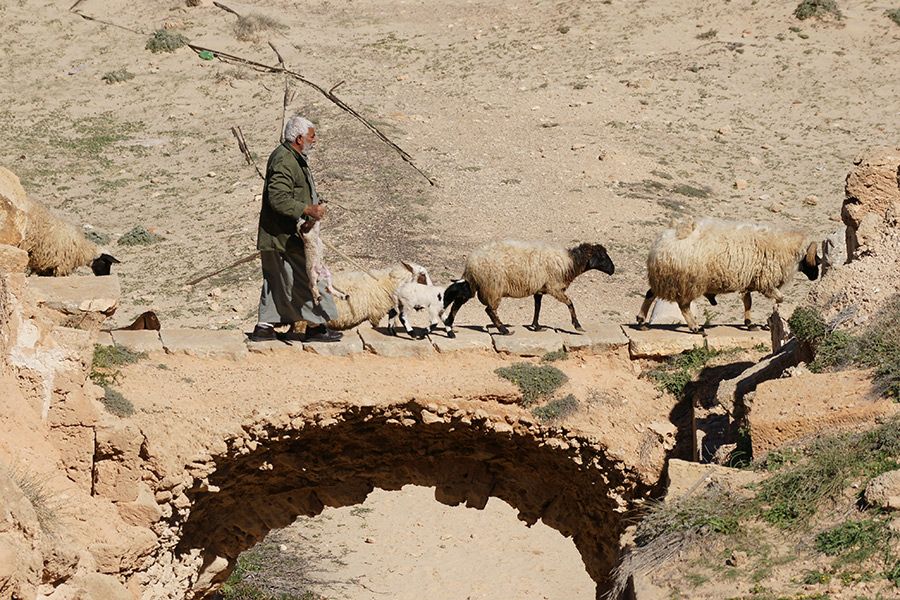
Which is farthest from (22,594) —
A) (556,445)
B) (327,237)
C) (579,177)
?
(579,177)

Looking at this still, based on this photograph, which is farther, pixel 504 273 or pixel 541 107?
pixel 541 107

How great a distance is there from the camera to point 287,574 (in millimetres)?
12047

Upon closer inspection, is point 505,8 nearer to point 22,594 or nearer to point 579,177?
point 579,177

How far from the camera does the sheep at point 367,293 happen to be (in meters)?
9.90

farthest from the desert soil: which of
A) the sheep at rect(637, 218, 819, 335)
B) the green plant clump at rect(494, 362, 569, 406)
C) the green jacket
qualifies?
the green jacket

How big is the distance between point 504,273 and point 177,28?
2042 cm

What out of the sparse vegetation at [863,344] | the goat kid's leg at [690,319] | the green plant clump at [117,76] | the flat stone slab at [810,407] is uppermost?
the green plant clump at [117,76]

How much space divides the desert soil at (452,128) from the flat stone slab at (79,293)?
5412 mm

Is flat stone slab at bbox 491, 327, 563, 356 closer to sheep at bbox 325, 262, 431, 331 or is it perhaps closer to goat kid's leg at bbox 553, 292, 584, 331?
goat kid's leg at bbox 553, 292, 584, 331

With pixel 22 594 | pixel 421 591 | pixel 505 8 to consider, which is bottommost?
pixel 421 591

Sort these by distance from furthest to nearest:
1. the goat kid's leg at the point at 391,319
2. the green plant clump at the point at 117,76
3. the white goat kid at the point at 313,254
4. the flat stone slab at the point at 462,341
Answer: the green plant clump at the point at 117,76, the goat kid's leg at the point at 391,319, the flat stone slab at the point at 462,341, the white goat kid at the point at 313,254

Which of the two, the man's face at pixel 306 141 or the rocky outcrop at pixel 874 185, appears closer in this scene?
the man's face at pixel 306 141

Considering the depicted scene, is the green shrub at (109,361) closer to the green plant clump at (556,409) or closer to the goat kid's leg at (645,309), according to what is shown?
the green plant clump at (556,409)

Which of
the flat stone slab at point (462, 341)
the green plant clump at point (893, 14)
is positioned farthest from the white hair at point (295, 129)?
the green plant clump at point (893, 14)
